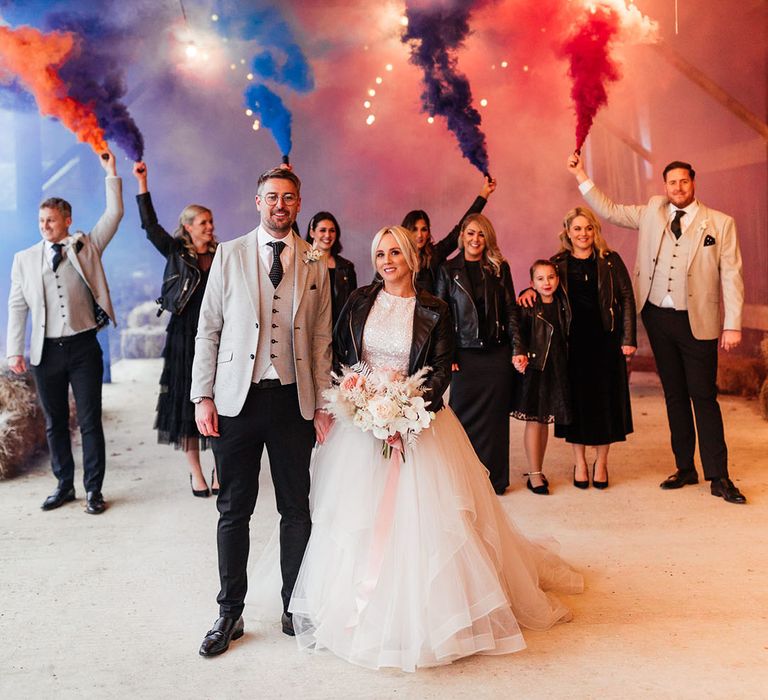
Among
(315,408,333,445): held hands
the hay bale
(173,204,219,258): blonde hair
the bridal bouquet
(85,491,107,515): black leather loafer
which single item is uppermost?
(173,204,219,258): blonde hair

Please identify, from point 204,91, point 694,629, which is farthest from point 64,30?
point 694,629

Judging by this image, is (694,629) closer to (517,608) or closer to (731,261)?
(517,608)

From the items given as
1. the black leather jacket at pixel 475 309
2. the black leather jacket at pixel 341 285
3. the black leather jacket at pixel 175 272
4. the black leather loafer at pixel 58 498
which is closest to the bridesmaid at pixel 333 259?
the black leather jacket at pixel 341 285

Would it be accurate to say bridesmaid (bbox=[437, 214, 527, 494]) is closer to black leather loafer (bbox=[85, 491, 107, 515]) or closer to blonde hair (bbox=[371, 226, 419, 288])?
blonde hair (bbox=[371, 226, 419, 288])

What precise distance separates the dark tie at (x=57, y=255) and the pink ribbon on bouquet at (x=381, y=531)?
112 inches

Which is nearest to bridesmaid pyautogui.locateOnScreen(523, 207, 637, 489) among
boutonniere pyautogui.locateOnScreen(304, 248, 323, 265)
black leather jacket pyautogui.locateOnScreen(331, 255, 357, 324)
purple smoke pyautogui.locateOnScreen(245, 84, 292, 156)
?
black leather jacket pyautogui.locateOnScreen(331, 255, 357, 324)

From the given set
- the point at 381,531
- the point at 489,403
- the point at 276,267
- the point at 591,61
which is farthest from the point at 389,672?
the point at 591,61

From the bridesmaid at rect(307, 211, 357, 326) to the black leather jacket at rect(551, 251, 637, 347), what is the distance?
157 centimetres

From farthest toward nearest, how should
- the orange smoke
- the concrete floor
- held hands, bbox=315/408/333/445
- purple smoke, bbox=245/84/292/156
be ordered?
purple smoke, bbox=245/84/292/156
the orange smoke
held hands, bbox=315/408/333/445
the concrete floor

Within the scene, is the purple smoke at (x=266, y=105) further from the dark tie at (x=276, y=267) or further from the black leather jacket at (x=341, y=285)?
the dark tie at (x=276, y=267)

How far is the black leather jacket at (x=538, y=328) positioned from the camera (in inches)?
191

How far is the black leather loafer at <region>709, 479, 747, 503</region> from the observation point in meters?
4.57

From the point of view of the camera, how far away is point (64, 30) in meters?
7.22

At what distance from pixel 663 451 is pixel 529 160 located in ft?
12.2
